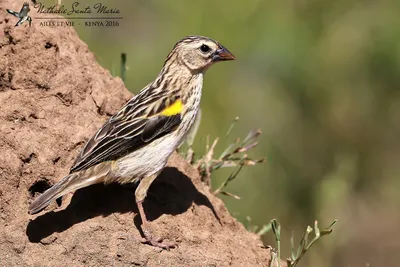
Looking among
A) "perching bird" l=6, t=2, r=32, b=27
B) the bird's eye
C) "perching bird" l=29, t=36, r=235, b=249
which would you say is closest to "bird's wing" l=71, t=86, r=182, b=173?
"perching bird" l=29, t=36, r=235, b=249

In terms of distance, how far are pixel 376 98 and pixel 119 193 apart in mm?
5513

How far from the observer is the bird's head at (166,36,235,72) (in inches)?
304

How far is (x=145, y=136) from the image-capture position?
23.3 feet

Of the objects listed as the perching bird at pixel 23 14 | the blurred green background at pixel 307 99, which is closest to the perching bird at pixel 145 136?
the perching bird at pixel 23 14

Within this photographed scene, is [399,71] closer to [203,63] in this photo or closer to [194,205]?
[203,63]

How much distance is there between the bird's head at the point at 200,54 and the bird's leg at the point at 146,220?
1.17m

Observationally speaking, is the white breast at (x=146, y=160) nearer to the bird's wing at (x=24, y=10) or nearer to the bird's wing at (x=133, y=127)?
the bird's wing at (x=133, y=127)

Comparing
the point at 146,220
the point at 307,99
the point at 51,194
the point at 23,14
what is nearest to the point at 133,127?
the point at 146,220

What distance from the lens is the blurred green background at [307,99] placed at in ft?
36.3

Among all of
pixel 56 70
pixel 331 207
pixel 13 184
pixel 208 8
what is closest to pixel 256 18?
pixel 208 8

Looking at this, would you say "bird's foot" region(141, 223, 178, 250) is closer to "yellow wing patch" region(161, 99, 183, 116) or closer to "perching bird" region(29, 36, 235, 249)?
"perching bird" region(29, 36, 235, 249)

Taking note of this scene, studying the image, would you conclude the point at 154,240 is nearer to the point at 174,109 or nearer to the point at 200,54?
the point at 174,109

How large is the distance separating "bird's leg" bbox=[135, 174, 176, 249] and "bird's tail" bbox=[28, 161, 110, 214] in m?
0.31

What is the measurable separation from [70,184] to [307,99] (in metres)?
5.42
